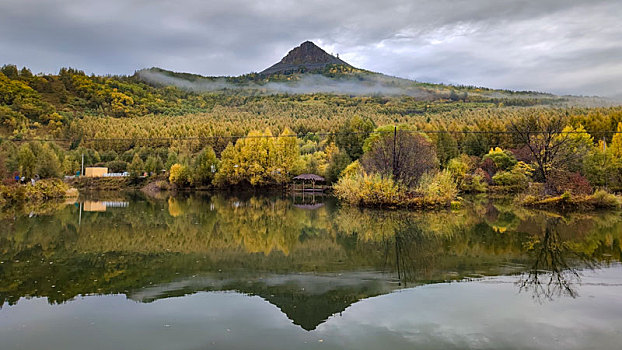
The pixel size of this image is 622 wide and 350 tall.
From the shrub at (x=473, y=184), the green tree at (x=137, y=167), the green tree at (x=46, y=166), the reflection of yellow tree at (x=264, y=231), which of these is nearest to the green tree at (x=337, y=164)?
the shrub at (x=473, y=184)

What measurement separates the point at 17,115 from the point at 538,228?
69712 mm

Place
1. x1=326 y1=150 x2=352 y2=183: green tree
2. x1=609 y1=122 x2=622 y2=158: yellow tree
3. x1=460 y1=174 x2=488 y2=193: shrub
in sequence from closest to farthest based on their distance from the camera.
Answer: x1=609 y1=122 x2=622 y2=158: yellow tree, x1=460 y1=174 x2=488 y2=193: shrub, x1=326 y1=150 x2=352 y2=183: green tree

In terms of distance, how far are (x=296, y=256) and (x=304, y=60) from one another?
486 ft

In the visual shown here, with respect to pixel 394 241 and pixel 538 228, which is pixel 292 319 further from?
pixel 538 228

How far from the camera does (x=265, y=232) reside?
13.6 meters

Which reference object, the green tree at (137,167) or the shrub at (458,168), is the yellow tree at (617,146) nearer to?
the shrub at (458,168)

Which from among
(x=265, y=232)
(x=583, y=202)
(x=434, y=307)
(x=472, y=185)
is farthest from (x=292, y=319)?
(x=472, y=185)

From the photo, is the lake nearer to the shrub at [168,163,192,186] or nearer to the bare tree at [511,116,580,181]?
the bare tree at [511,116,580,181]

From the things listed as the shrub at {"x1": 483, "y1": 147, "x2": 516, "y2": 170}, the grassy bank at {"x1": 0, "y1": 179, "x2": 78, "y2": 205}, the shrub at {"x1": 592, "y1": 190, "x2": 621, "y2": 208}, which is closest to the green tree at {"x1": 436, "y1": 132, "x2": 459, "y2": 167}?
the shrub at {"x1": 483, "y1": 147, "x2": 516, "y2": 170}

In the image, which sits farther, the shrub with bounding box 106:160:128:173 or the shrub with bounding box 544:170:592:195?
the shrub with bounding box 106:160:128:173

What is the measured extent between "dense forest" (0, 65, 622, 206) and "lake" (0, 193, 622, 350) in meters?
10.2

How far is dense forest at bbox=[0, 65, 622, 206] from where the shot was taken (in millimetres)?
23094

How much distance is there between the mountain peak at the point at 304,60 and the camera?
140375 millimetres

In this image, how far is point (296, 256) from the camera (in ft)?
32.5
